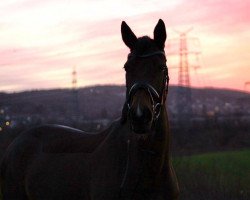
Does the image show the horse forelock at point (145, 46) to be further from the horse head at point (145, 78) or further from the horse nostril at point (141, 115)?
the horse nostril at point (141, 115)

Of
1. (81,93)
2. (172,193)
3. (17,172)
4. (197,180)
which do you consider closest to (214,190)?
(197,180)

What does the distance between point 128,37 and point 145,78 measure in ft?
1.93

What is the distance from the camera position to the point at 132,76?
4812 millimetres

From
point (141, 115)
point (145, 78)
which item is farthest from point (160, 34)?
point (141, 115)

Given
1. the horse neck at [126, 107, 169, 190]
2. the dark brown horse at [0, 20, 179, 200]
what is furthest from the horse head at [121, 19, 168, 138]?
the horse neck at [126, 107, 169, 190]

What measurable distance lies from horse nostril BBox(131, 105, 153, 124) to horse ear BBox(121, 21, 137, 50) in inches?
34.7

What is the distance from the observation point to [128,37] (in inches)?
203

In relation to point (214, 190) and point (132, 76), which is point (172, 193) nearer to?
point (132, 76)

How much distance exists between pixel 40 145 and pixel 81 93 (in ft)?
347

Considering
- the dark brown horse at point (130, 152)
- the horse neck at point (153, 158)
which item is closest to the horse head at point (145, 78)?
the dark brown horse at point (130, 152)

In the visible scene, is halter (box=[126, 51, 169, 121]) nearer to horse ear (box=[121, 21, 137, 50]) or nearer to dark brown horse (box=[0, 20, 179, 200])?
dark brown horse (box=[0, 20, 179, 200])

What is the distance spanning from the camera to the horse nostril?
14.4 ft

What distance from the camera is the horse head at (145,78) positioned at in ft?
14.6

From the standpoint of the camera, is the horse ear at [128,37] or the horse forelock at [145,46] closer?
the horse forelock at [145,46]
